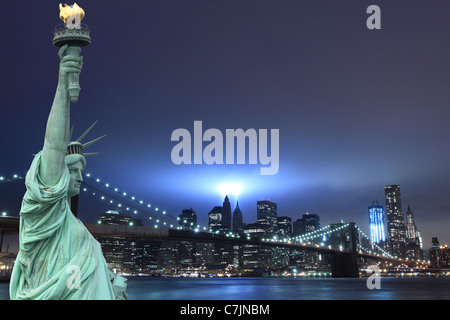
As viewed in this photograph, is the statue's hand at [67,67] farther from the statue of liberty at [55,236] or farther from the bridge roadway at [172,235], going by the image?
the bridge roadway at [172,235]

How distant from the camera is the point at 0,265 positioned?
7062cm

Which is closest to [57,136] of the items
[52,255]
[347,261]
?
[52,255]

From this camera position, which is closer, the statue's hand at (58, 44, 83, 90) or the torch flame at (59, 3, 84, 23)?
the statue's hand at (58, 44, 83, 90)

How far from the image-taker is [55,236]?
21.6 feet

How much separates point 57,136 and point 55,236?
5.21ft

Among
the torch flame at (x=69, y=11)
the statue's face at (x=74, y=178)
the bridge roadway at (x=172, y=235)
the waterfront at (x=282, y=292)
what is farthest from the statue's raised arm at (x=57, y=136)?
the bridge roadway at (x=172, y=235)

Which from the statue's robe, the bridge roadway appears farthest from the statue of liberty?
the bridge roadway

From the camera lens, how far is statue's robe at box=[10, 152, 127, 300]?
20.6 ft

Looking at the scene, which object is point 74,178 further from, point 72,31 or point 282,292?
point 282,292

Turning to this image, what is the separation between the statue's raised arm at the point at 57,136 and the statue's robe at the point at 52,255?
0.13m

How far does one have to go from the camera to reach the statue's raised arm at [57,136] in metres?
6.37

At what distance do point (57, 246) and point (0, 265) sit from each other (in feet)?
246

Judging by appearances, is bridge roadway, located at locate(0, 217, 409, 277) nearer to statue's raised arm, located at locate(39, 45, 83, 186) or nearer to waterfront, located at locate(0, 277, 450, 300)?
waterfront, located at locate(0, 277, 450, 300)
